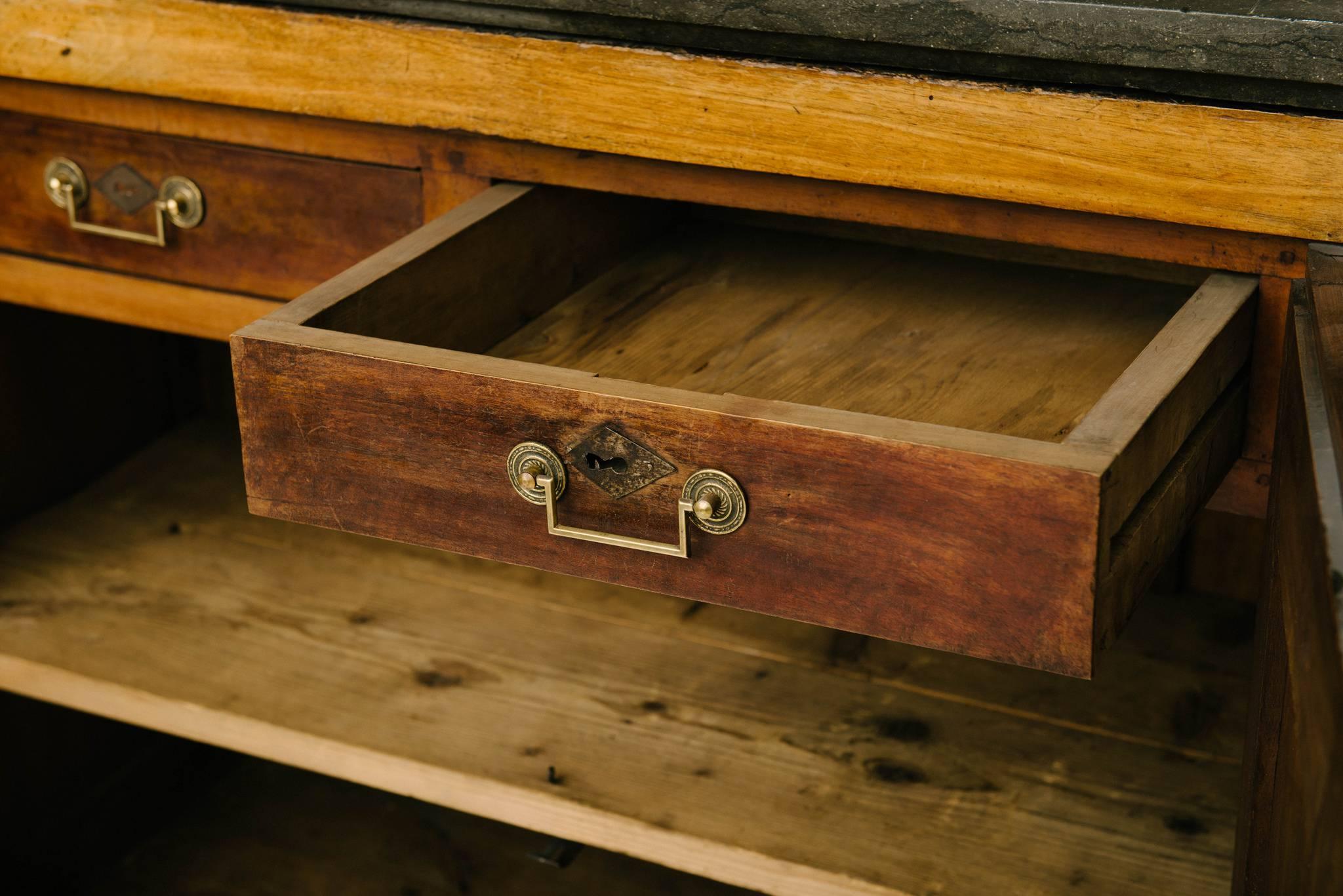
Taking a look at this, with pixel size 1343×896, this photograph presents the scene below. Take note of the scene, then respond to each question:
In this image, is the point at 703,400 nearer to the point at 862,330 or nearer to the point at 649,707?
the point at 862,330

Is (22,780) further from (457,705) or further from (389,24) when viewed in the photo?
(389,24)

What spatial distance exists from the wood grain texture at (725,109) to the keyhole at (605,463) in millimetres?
250

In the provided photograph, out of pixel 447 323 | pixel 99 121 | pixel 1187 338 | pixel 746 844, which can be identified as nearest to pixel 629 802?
pixel 746 844

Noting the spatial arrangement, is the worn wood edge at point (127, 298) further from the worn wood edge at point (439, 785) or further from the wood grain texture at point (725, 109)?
the worn wood edge at point (439, 785)

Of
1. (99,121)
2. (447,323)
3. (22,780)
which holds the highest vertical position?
(99,121)

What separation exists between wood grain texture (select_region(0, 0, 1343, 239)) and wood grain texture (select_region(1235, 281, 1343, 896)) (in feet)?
0.27

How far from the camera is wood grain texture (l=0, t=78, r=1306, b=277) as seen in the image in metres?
0.78

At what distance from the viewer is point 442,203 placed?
949 millimetres

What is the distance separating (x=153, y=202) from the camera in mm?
1017

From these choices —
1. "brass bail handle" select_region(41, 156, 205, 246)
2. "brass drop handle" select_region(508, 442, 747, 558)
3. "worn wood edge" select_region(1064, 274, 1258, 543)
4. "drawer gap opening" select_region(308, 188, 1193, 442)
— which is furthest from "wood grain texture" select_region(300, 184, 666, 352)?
"worn wood edge" select_region(1064, 274, 1258, 543)

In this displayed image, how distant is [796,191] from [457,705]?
0.45 metres

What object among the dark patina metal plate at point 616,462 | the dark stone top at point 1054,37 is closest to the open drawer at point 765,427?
the dark patina metal plate at point 616,462

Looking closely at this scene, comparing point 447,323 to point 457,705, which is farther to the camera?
point 457,705

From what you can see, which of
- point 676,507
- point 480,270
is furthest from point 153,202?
point 676,507
